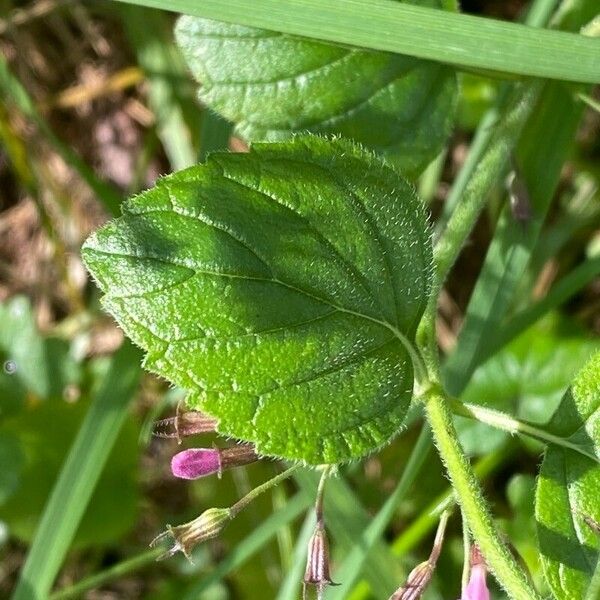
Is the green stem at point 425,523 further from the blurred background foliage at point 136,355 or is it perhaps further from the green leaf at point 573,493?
the green leaf at point 573,493

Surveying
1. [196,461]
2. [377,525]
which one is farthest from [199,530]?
[377,525]

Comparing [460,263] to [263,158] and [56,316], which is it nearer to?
[56,316]

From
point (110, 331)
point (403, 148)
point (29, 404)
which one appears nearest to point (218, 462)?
point (403, 148)

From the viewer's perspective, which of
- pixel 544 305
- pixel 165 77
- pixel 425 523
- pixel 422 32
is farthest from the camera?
pixel 165 77

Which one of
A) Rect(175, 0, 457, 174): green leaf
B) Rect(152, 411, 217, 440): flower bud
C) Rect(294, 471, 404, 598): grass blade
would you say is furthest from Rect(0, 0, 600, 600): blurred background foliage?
Rect(152, 411, 217, 440): flower bud

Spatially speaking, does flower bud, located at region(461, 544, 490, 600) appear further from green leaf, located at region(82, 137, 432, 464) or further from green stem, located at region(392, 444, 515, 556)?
green stem, located at region(392, 444, 515, 556)

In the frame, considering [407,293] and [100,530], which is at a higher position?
[407,293]

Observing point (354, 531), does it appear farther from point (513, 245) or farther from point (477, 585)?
point (477, 585)
